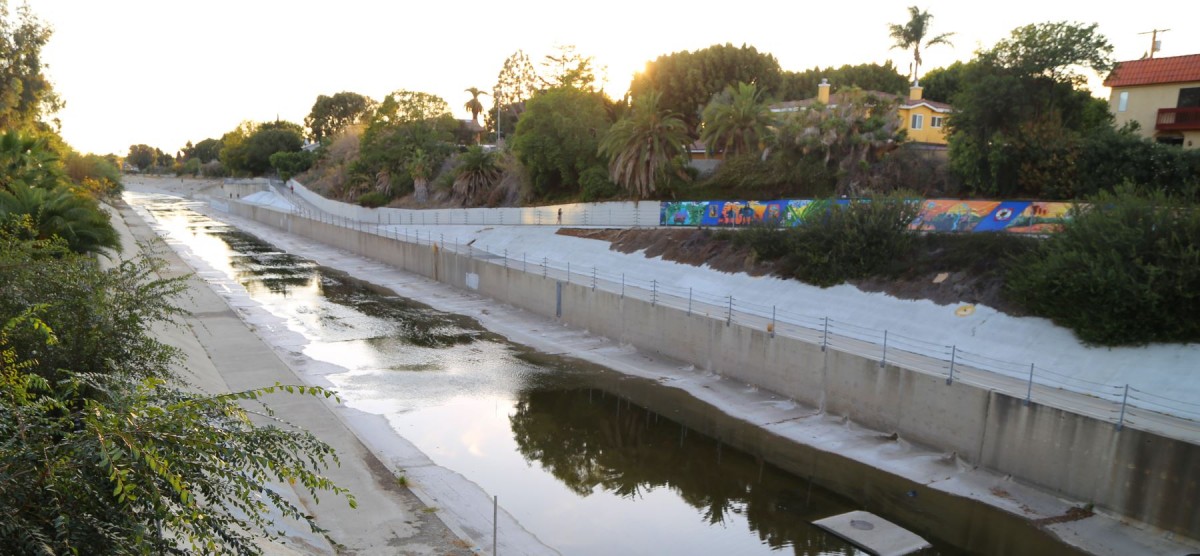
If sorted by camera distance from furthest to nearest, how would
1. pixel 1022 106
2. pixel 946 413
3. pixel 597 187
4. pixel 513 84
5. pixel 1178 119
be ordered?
pixel 513 84, pixel 597 187, pixel 1178 119, pixel 1022 106, pixel 946 413

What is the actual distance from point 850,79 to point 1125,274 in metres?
63.5

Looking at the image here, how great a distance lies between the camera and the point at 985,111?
34000 millimetres

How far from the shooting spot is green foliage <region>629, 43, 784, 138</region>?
67062 mm

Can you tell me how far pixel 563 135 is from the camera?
2197 inches

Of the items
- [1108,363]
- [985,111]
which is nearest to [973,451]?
[1108,363]

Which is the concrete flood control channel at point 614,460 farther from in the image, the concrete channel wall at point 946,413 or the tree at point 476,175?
the tree at point 476,175

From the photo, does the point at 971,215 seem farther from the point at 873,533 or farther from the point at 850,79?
the point at 850,79

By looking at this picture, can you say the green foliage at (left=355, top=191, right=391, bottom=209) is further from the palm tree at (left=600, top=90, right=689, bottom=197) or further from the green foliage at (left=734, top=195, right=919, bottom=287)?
the green foliage at (left=734, top=195, right=919, bottom=287)

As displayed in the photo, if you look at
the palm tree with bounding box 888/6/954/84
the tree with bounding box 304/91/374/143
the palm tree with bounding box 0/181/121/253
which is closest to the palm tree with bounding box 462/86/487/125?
the tree with bounding box 304/91/374/143

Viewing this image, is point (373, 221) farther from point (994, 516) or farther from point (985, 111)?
point (994, 516)

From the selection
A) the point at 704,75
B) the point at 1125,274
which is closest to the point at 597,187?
the point at 704,75

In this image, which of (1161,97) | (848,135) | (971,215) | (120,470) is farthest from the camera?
(848,135)

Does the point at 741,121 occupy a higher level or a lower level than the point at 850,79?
lower

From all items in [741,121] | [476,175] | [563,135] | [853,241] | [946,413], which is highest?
[741,121]
